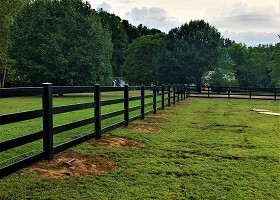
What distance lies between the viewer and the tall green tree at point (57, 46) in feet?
106

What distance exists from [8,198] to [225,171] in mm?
3000

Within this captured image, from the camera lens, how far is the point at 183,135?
8562 mm

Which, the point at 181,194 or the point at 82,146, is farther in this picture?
the point at 82,146

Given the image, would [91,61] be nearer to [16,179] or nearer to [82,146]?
[82,146]

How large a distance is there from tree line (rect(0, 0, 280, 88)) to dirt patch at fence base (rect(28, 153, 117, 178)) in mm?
27375

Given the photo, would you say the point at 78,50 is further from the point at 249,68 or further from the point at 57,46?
the point at 249,68

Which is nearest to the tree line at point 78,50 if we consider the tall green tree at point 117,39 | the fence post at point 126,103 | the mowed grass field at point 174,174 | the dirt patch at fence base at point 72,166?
the tall green tree at point 117,39

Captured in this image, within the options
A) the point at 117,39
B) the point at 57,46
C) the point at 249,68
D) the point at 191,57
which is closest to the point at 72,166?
the point at 57,46

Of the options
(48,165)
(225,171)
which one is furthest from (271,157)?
(48,165)

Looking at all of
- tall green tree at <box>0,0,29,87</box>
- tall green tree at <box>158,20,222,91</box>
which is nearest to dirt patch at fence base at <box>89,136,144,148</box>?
tall green tree at <box>0,0,29,87</box>

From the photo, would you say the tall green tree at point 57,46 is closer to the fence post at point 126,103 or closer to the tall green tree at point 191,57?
the tall green tree at point 191,57

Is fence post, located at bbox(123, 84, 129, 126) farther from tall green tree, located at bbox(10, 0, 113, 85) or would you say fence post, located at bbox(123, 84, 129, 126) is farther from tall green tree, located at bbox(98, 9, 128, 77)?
tall green tree, located at bbox(98, 9, 128, 77)

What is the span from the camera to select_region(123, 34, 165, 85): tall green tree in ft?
180

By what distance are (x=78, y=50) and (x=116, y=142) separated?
2742 centimetres
